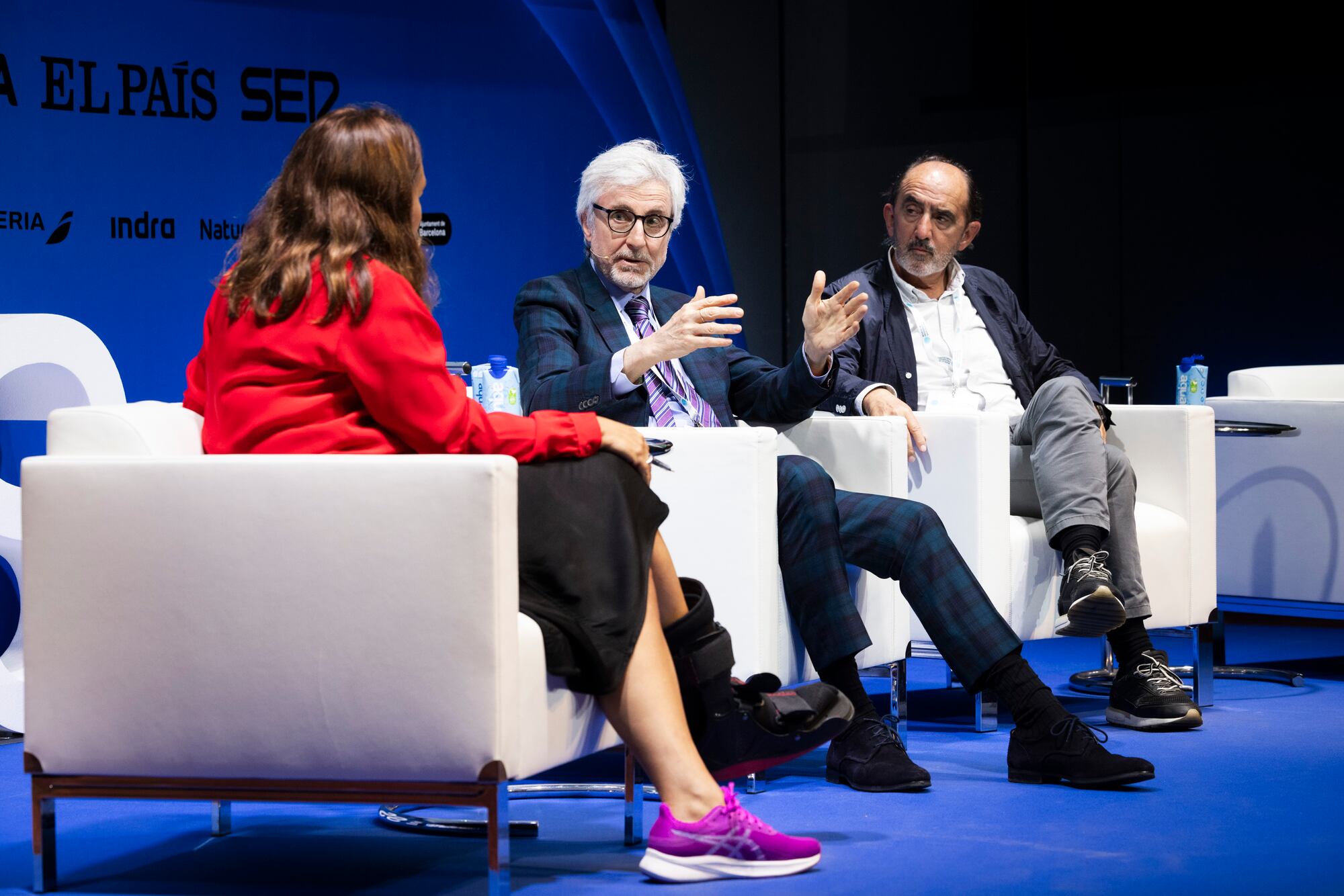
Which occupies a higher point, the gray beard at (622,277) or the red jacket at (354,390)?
the gray beard at (622,277)

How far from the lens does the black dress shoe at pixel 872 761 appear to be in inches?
119

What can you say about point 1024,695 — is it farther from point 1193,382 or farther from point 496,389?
point 1193,382

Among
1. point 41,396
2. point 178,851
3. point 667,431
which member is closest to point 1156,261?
point 667,431

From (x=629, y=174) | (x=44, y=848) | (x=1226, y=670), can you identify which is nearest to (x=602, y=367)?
(x=629, y=174)

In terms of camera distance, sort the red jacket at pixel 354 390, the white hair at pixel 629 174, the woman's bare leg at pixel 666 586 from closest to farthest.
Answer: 1. the red jacket at pixel 354 390
2. the woman's bare leg at pixel 666 586
3. the white hair at pixel 629 174

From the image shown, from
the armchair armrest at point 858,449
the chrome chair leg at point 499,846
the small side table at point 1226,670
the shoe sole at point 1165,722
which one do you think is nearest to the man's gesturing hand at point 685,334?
the armchair armrest at point 858,449

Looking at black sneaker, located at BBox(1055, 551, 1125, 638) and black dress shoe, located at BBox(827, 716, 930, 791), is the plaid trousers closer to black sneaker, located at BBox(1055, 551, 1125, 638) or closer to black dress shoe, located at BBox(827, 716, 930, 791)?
black dress shoe, located at BBox(827, 716, 930, 791)

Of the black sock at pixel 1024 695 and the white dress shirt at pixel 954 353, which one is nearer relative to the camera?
the black sock at pixel 1024 695

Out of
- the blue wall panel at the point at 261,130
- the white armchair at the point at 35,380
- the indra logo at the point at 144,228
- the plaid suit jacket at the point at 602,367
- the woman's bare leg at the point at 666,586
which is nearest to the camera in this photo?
the woman's bare leg at the point at 666,586

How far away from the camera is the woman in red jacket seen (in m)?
2.17

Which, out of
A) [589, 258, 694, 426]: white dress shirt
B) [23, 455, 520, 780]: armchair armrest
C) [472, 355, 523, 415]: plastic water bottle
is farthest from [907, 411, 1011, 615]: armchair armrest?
[23, 455, 520, 780]: armchair armrest

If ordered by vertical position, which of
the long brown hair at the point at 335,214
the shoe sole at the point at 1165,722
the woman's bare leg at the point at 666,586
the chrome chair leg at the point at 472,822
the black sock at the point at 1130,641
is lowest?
the chrome chair leg at the point at 472,822

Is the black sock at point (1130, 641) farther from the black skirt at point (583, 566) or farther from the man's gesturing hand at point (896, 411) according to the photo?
the black skirt at point (583, 566)

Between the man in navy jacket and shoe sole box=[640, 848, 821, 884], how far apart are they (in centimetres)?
131
